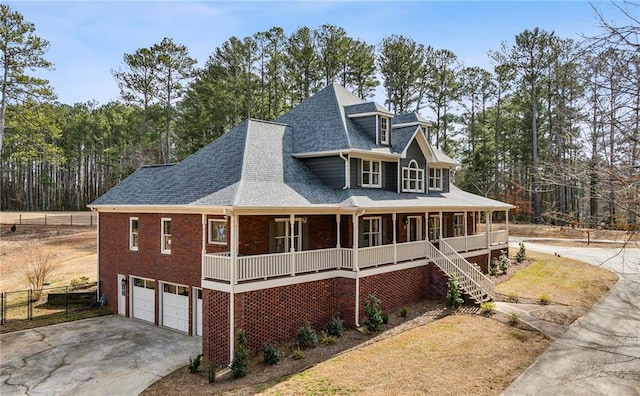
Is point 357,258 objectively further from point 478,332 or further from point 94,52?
point 94,52

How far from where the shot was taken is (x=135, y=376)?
12.9 meters

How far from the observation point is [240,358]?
1251 cm

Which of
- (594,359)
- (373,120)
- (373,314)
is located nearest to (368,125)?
(373,120)

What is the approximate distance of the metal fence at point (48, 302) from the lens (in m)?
19.2

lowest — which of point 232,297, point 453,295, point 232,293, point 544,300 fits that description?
point 544,300

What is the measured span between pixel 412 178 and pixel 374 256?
7037mm

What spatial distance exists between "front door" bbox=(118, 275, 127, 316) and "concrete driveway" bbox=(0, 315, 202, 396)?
3.67 ft

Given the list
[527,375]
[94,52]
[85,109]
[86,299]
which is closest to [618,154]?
Result: [527,375]

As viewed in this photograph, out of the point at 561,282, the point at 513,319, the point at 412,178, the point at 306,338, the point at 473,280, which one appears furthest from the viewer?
the point at 561,282

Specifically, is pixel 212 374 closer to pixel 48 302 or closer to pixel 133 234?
pixel 133 234

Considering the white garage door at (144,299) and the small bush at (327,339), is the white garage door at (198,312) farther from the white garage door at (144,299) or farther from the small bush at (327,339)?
the small bush at (327,339)

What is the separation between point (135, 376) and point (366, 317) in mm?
8200

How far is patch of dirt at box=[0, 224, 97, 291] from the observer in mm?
25883

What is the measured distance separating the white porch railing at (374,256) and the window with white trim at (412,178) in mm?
4967
